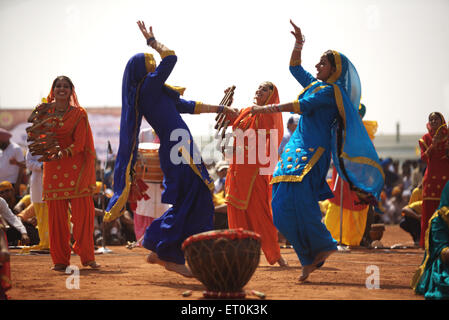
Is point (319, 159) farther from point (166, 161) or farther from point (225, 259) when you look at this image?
point (225, 259)

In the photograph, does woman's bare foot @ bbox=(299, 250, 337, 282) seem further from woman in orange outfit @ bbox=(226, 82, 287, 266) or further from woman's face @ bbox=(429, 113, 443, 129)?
woman's face @ bbox=(429, 113, 443, 129)

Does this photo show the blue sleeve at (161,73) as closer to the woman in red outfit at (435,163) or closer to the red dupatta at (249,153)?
the red dupatta at (249,153)

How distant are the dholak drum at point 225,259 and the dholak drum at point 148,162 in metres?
5.09

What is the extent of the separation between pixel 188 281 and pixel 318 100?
234 cm

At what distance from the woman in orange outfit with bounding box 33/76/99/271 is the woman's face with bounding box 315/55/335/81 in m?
2.91

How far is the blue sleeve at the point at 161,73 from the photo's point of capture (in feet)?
25.4

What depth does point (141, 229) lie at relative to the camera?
38.7 ft

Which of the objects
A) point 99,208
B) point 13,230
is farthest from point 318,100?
point 99,208

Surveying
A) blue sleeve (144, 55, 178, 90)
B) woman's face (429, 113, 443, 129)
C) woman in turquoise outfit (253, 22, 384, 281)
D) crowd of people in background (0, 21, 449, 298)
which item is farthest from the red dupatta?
woman's face (429, 113, 443, 129)

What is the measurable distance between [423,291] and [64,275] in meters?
3.94

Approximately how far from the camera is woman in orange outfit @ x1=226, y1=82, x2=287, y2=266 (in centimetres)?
947

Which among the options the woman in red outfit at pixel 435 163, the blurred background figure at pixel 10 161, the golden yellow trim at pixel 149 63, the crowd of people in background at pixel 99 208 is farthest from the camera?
the blurred background figure at pixel 10 161

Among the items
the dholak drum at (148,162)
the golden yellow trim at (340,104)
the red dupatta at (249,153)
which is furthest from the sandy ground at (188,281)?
the golden yellow trim at (340,104)
